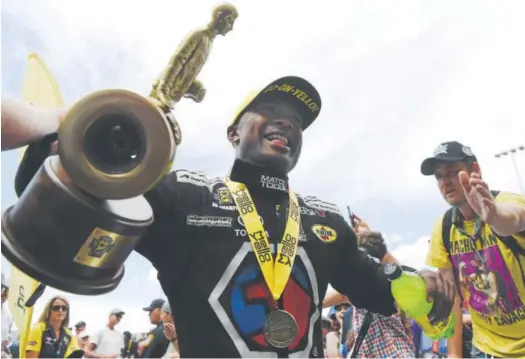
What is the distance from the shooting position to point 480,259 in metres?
4.20

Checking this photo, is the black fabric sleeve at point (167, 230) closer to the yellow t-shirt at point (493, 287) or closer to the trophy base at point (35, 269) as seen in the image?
the trophy base at point (35, 269)

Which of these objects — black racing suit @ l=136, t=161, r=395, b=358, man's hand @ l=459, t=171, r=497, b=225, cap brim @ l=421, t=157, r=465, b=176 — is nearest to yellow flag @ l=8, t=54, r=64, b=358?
black racing suit @ l=136, t=161, r=395, b=358

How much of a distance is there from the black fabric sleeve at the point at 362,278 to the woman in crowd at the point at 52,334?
455 cm

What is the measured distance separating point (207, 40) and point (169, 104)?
0.38m

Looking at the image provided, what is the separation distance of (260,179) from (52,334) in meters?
4.81

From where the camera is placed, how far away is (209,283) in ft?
8.33

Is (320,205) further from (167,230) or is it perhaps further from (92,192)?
(92,192)

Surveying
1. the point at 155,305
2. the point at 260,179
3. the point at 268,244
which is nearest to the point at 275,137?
the point at 260,179

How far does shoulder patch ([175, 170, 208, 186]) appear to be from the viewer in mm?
2768

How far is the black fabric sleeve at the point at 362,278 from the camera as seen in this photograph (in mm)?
3082

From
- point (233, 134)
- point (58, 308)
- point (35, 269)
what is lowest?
point (35, 269)

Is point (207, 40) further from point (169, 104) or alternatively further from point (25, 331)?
point (25, 331)

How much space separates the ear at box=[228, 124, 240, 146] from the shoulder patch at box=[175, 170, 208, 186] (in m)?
0.34

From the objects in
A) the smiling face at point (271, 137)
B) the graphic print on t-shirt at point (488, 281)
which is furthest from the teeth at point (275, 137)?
the graphic print on t-shirt at point (488, 281)
